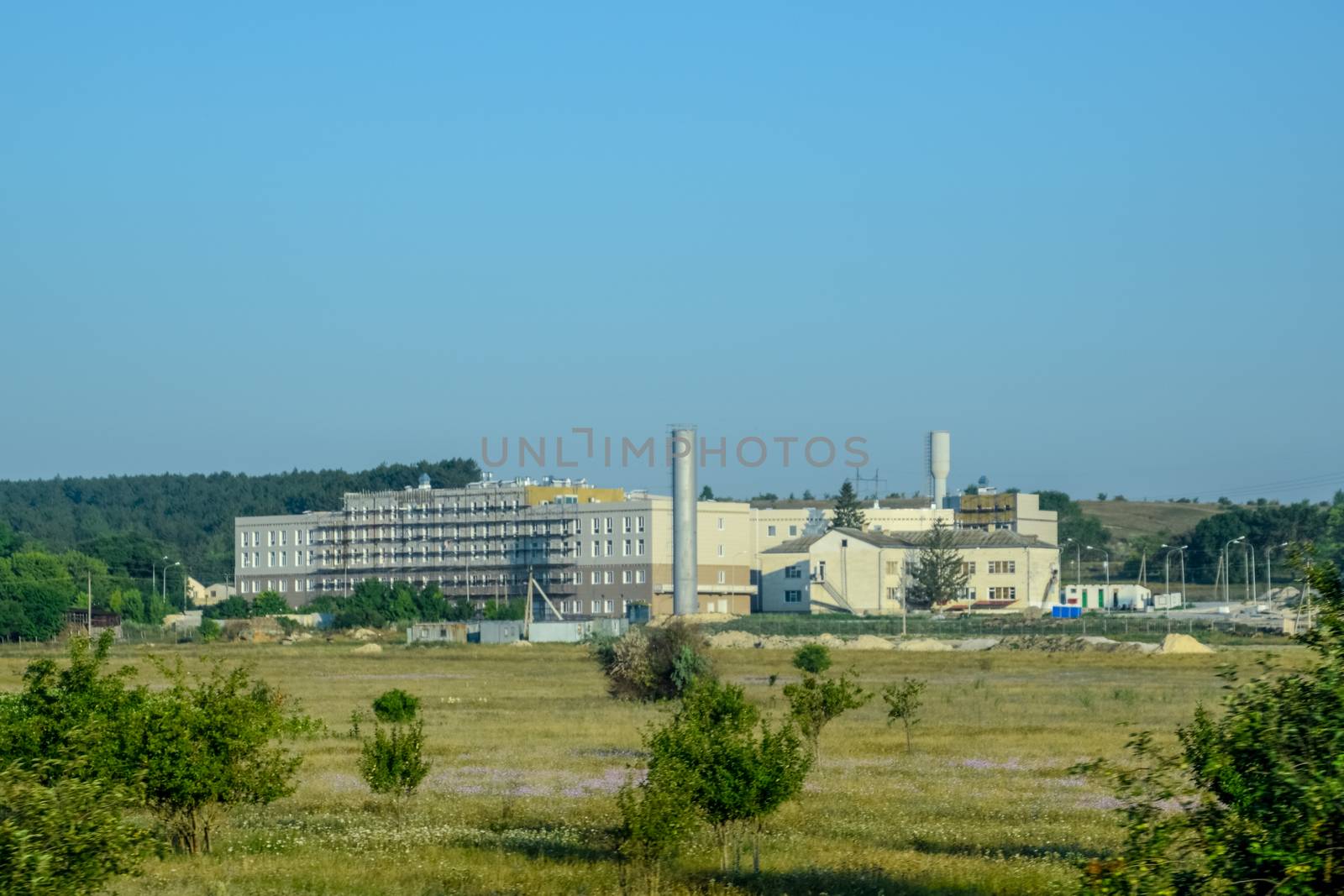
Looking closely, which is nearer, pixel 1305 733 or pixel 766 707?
pixel 1305 733

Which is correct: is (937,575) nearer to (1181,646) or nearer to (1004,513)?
(1004,513)

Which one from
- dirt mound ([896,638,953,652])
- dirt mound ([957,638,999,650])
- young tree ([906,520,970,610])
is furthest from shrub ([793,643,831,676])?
young tree ([906,520,970,610])

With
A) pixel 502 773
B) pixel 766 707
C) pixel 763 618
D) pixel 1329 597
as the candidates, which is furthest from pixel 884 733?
pixel 763 618

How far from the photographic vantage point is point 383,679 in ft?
252

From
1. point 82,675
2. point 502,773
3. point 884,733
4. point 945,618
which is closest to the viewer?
point 82,675

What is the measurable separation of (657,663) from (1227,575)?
132 meters

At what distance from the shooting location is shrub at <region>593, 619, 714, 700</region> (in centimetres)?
5306

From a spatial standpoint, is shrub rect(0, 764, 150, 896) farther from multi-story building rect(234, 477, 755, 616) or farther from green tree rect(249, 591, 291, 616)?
green tree rect(249, 591, 291, 616)

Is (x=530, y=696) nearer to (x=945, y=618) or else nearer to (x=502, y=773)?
(x=502, y=773)

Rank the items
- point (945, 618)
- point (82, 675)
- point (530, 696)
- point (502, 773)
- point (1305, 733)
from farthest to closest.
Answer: point (945, 618) < point (530, 696) < point (502, 773) < point (82, 675) < point (1305, 733)

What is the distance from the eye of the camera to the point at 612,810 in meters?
28.1

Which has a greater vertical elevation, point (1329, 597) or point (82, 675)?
point (1329, 597)

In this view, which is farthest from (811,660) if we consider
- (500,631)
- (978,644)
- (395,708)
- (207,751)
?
(500,631)

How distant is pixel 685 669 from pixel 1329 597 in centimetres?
4214
